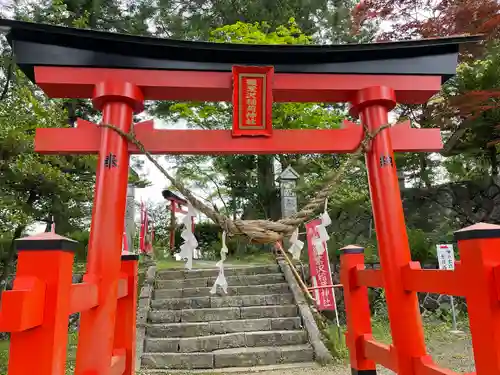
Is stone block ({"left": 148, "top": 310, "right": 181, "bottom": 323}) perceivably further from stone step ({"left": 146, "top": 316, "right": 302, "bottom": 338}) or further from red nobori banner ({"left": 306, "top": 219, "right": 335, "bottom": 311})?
red nobori banner ({"left": 306, "top": 219, "right": 335, "bottom": 311})

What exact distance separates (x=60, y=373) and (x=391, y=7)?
9.29 metres

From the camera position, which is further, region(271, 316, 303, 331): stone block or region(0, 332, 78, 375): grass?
region(271, 316, 303, 331): stone block

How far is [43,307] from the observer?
5.24 feet

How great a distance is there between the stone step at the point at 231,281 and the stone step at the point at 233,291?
0.28 metres

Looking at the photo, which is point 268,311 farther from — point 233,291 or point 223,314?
point 233,291

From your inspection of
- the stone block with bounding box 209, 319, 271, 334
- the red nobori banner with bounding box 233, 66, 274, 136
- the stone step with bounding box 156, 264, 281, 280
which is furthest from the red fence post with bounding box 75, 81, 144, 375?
the stone step with bounding box 156, 264, 281, 280

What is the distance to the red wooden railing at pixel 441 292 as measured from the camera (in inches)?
67.4

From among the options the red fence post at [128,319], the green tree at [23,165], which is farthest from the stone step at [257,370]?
the green tree at [23,165]

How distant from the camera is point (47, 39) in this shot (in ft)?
8.89

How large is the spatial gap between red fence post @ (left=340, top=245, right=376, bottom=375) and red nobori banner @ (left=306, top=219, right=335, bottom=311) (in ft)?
8.01

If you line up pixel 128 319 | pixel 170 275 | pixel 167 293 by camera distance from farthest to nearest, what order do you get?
pixel 170 275 < pixel 167 293 < pixel 128 319

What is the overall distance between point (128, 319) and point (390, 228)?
2.28 m

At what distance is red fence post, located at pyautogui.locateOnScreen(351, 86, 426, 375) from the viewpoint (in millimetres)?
2635

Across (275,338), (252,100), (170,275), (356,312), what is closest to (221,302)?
(275,338)
